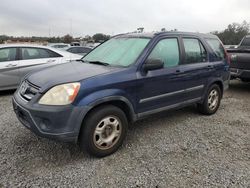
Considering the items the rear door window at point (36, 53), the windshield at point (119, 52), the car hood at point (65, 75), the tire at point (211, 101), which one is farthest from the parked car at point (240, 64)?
the rear door window at point (36, 53)

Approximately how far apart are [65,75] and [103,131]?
0.91 m

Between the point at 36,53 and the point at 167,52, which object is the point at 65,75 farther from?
the point at 36,53

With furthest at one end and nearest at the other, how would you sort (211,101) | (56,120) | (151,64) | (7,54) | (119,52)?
(7,54) → (211,101) → (119,52) → (151,64) → (56,120)

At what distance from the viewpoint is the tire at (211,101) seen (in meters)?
4.98

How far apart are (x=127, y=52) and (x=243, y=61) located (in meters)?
4.63

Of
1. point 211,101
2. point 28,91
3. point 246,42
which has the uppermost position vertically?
point 246,42

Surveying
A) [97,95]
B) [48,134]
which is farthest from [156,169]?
[48,134]

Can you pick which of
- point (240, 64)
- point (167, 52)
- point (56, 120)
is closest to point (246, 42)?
point (240, 64)

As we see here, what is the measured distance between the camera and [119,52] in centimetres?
397

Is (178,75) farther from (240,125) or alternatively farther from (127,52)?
(240,125)

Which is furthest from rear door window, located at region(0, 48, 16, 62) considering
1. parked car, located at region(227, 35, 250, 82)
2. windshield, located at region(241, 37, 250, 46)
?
windshield, located at region(241, 37, 250, 46)

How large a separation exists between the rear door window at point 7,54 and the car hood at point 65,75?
3.53m

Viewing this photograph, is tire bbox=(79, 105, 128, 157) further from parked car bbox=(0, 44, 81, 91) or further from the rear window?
parked car bbox=(0, 44, 81, 91)

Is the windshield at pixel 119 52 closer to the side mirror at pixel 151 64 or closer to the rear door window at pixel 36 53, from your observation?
the side mirror at pixel 151 64
